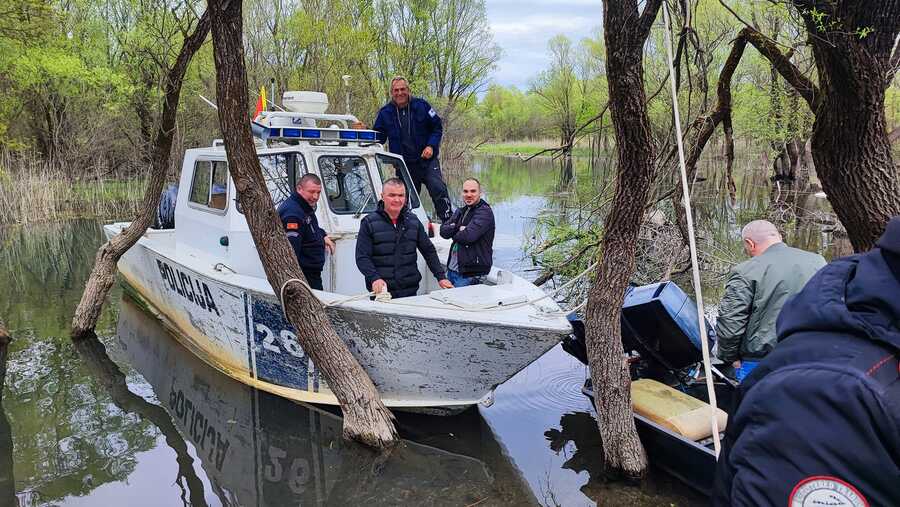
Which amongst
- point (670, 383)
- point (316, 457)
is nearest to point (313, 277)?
point (316, 457)

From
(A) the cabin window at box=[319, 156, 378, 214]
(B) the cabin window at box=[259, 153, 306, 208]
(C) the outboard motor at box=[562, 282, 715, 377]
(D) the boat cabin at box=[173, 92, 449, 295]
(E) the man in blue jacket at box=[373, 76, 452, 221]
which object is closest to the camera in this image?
(C) the outboard motor at box=[562, 282, 715, 377]

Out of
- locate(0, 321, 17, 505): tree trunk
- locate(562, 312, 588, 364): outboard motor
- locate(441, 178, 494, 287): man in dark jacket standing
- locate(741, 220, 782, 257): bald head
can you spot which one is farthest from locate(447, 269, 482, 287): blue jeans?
locate(0, 321, 17, 505): tree trunk

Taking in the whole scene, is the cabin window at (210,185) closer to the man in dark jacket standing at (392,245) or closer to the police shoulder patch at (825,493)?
the man in dark jacket standing at (392,245)

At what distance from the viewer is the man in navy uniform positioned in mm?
5438

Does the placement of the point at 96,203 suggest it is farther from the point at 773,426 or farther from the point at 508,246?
the point at 773,426

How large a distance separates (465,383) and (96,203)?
15283 mm

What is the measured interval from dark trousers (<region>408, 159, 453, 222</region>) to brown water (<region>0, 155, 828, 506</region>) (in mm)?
2049

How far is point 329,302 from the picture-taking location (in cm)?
487

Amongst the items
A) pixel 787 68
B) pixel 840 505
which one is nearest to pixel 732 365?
pixel 787 68

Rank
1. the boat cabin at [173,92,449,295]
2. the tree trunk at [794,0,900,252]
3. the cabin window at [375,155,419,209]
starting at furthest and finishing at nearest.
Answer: the cabin window at [375,155,419,209] → the boat cabin at [173,92,449,295] → the tree trunk at [794,0,900,252]

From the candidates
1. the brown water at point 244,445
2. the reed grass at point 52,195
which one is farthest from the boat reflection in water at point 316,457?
the reed grass at point 52,195

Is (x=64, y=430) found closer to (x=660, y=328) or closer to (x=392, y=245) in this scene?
(x=392, y=245)

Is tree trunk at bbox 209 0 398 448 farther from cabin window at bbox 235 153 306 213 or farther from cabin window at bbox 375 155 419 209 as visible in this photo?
cabin window at bbox 375 155 419 209

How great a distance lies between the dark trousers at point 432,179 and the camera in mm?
7105
